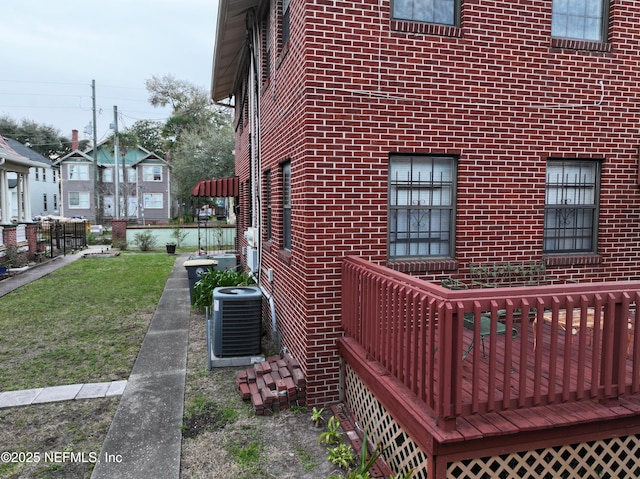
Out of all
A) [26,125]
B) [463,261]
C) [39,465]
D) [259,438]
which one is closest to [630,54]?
[463,261]

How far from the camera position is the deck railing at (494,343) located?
2.93 meters

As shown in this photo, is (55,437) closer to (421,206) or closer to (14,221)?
(421,206)

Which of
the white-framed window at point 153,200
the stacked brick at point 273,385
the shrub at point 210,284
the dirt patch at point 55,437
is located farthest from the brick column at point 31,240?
the white-framed window at point 153,200

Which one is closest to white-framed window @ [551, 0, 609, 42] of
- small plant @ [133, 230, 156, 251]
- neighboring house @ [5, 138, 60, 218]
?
small plant @ [133, 230, 156, 251]

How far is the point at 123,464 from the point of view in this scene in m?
3.86

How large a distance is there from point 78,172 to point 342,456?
45.6m

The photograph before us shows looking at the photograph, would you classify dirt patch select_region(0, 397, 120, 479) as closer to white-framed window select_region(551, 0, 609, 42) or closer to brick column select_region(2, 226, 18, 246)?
white-framed window select_region(551, 0, 609, 42)

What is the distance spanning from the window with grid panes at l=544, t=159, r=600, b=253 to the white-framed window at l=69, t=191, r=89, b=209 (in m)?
45.0

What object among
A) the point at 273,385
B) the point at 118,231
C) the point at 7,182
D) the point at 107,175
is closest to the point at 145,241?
the point at 118,231

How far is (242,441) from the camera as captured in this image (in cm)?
421

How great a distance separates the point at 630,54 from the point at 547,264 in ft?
9.19

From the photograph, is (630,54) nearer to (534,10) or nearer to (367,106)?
(534,10)

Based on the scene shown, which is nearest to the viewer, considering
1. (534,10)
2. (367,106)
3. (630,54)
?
(367,106)

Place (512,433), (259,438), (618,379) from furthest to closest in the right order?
(259,438) < (618,379) < (512,433)
